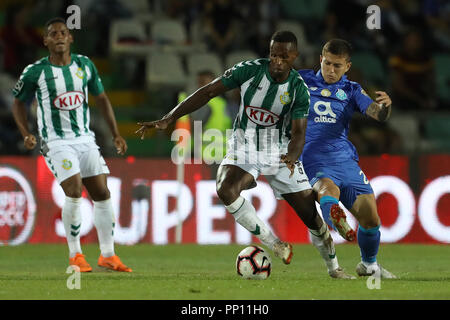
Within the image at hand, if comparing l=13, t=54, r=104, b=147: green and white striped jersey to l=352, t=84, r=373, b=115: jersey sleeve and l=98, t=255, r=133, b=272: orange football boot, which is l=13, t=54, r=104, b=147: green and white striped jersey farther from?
l=352, t=84, r=373, b=115: jersey sleeve

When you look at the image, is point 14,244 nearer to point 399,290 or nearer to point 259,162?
point 259,162

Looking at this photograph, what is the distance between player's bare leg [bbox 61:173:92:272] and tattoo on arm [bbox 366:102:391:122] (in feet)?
8.25

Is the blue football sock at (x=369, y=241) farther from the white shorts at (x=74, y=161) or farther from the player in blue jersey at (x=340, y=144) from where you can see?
the white shorts at (x=74, y=161)

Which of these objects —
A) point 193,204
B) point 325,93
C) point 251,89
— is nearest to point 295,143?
point 251,89

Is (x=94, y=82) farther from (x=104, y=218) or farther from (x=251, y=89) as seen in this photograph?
(x=251, y=89)

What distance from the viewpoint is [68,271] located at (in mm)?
8867

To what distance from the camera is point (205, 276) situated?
851cm

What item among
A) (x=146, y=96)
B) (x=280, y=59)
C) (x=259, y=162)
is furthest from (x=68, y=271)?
(x=146, y=96)

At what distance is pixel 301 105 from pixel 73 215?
2.23 m

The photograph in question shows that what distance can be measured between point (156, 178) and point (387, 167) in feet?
9.43

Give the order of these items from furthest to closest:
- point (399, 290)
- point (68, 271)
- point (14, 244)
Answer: point (14, 244) < point (68, 271) < point (399, 290)

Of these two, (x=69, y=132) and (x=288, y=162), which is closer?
(x=288, y=162)

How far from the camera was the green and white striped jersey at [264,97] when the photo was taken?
26.2ft
